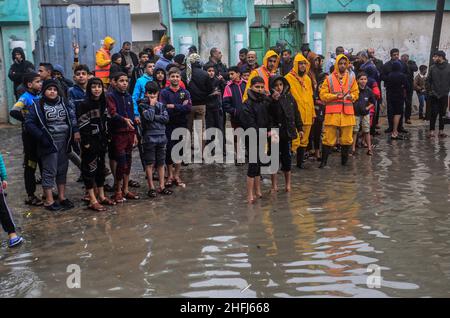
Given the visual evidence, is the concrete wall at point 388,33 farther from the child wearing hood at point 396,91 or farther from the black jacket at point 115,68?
the black jacket at point 115,68

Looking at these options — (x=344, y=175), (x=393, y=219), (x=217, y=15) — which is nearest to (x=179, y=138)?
(x=344, y=175)

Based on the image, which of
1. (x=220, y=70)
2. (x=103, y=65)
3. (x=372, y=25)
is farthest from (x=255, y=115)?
(x=372, y=25)

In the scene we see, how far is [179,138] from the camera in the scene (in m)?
9.08

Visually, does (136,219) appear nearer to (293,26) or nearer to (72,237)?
(72,237)

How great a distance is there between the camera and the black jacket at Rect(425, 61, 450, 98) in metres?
12.5

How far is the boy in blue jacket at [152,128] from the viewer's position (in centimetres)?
834

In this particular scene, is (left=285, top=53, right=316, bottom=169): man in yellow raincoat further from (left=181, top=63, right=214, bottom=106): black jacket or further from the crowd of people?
(left=181, top=63, right=214, bottom=106): black jacket

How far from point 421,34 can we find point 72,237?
44.6 feet

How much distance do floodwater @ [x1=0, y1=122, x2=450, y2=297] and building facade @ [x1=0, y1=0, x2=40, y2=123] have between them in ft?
21.6

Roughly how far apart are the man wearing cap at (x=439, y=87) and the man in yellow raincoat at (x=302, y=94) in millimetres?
3796

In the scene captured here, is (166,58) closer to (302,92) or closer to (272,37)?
(302,92)

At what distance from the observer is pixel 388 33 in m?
17.0

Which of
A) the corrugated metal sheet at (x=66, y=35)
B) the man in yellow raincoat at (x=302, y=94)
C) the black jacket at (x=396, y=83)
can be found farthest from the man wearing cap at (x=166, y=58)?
the corrugated metal sheet at (x=66, y=35)

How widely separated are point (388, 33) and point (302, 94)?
26.6 feet
